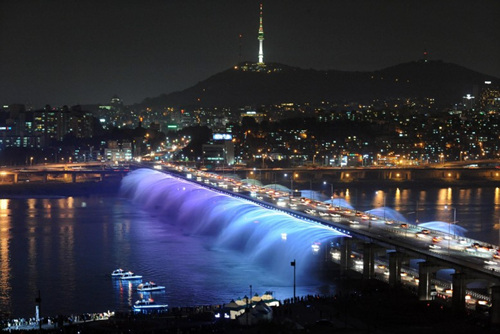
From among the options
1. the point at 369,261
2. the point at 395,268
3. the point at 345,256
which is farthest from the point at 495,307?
the point at 345,256

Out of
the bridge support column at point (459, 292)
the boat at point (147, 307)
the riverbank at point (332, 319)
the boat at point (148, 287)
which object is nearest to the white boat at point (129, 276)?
the boat at point (148, 287)

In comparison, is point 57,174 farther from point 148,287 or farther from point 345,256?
point 345,256

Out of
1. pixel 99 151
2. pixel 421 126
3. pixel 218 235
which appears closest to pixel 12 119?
pixel 99 151

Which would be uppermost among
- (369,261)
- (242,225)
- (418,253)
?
(418,253)

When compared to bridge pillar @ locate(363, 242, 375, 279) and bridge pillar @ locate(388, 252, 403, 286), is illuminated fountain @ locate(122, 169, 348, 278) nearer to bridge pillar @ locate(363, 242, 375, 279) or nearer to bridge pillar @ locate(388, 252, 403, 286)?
bridge pillar @ locate(363, 242, 375, 279)

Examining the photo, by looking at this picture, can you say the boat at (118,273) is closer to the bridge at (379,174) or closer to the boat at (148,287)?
the boat at (148,287)

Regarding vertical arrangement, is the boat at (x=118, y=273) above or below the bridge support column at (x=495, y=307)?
below
